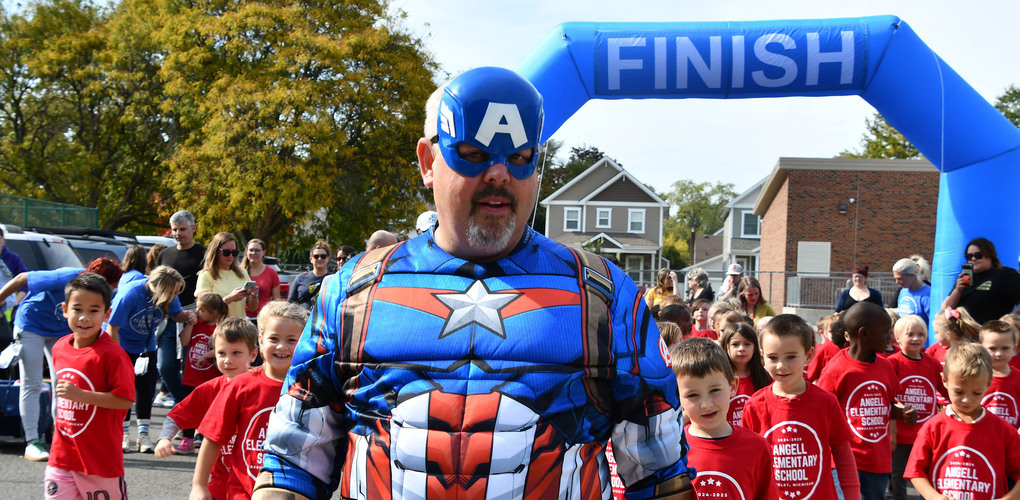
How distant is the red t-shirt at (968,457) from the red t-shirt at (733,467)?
1220mm

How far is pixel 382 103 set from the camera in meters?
24.9

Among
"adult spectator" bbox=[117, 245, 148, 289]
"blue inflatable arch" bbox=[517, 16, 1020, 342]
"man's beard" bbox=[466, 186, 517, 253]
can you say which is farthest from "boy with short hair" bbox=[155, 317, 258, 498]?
"blue inflatable arch" bbox=[517, 16, 1020, 342]

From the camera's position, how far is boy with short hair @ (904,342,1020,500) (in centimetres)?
413

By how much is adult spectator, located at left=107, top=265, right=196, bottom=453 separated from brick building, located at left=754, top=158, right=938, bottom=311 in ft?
80.1

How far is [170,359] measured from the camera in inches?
299

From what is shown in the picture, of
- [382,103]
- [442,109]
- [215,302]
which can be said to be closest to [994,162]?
[215,302]

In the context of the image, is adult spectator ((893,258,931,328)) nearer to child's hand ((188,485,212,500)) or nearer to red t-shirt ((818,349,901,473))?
red t-shirt ((818,349,901,473))

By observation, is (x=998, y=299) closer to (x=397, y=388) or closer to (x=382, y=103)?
(x=397, y=388)

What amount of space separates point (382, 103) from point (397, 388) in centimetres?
2377

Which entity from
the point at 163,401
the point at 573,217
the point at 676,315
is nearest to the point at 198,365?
the point at 163,401

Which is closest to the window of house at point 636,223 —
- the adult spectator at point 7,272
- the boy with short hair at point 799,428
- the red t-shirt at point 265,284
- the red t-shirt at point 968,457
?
the red t-shirt at point 265,284

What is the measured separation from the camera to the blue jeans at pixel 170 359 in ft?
24.6

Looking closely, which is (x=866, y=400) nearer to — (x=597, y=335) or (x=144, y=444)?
(x=597, y=335)

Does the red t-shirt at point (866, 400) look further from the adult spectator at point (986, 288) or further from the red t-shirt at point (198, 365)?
the red t-shirt at point (198, 365)
